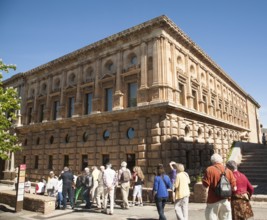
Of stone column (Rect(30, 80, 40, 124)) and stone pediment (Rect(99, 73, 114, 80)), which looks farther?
stone column (Rect(30, 80, 40, 124))

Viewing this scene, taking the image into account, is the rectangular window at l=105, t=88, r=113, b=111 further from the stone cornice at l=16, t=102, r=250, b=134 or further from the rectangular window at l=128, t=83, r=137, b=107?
the rectangular window at l=128, t=83, r=137, b=107

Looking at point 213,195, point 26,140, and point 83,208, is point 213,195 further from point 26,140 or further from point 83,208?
point 26,140

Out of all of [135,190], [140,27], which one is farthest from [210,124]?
[135,190]

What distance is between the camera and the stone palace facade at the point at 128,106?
17.5 metres

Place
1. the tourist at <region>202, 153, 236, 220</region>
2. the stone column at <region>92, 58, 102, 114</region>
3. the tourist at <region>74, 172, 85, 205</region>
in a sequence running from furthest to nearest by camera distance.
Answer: the stone column at <region>92, 58, 102, 114</region> < the tourist at <region>74, 172, 85, 205</region> < the tourist at <region>202, 153, 236, 220</region>

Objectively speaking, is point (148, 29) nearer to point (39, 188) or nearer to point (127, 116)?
point (127, 116)

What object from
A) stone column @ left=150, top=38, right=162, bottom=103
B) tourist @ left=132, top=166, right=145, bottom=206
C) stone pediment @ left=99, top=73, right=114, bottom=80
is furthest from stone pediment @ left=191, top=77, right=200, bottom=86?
tourist @ left=132, top=166, right=145, bottom=206

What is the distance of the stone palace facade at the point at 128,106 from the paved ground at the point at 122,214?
216 inches

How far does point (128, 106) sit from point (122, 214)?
1056 centimetres

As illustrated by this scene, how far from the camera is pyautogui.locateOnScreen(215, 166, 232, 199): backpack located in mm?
5156

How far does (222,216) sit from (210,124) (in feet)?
63.2

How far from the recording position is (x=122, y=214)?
33.9 feet

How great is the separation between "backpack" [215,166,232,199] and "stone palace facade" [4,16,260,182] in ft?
36.5

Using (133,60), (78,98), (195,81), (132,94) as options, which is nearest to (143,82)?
(132,94)
